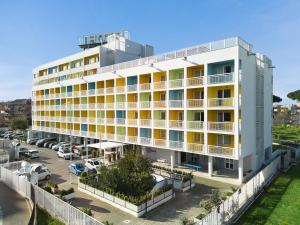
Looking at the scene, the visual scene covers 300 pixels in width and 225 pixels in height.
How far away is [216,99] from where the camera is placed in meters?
27.7

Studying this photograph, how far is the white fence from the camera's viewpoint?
15.2m

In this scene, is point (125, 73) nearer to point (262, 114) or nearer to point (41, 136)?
point (262, 114)

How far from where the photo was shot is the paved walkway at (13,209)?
17500 millimetres

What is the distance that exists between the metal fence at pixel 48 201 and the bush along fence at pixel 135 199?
4.64 metres

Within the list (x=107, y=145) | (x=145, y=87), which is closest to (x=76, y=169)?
(x=107, y=145)

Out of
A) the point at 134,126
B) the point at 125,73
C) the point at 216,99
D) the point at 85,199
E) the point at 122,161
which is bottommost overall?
the point at 85,199

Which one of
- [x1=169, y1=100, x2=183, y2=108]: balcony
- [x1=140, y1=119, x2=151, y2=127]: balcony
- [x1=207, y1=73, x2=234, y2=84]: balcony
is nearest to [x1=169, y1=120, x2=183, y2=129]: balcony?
[x1=169, y1=100, x2=183, y2=108]: balcony

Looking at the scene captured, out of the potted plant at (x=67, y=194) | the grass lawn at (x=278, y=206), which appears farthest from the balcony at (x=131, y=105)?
the grass lawn at (x=278, y=206)

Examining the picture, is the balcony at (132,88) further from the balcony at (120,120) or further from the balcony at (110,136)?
the balcony at (110,136)

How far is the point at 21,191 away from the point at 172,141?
1788cm

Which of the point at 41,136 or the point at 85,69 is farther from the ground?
the point at 85,69

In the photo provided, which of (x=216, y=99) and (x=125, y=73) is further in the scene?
(x=125, y=73)

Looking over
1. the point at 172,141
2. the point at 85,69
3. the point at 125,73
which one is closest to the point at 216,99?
the point at 172,141

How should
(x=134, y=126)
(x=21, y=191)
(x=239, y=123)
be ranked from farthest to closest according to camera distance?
(x=134, y=126) → (x=239, y=123) → (x=21, y=191)
